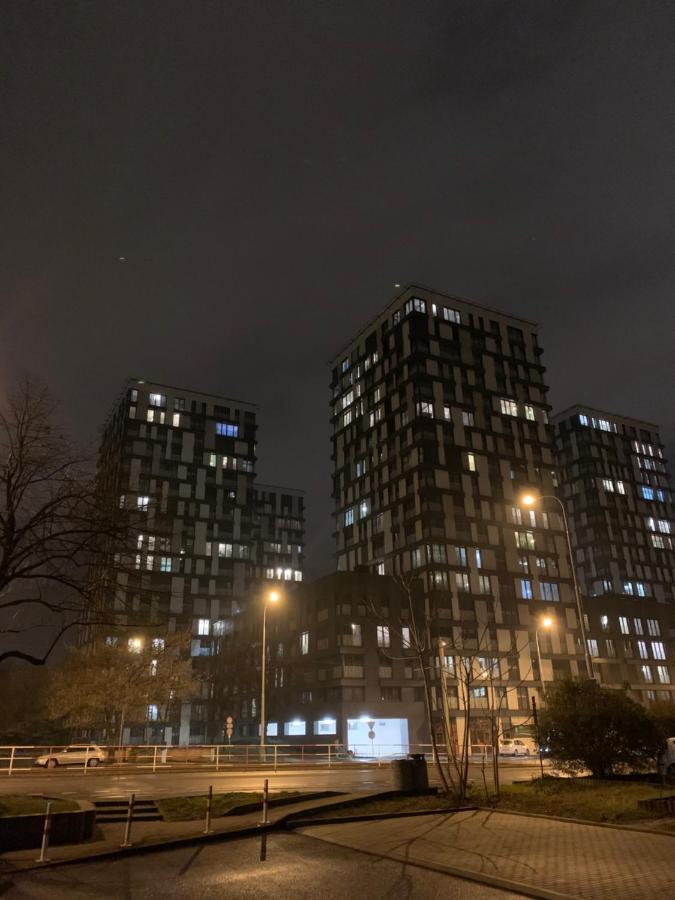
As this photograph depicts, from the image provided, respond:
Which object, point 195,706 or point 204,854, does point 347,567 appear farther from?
point 204,854

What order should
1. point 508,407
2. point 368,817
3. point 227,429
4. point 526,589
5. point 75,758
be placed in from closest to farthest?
point 368,817 → point 75,758 → point 526,589 → point 508,407 → point 227,429

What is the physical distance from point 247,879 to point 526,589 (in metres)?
82.5

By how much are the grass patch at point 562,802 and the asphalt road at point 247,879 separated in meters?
4.32

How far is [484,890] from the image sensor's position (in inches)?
341

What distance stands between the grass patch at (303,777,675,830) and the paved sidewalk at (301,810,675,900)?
0.87m

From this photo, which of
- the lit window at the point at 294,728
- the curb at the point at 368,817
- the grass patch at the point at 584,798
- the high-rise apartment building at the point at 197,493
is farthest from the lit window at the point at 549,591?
the curb at the point at 368,817

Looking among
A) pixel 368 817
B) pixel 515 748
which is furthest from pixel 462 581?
pixel 368 817

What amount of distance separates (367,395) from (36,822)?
93.2 meters

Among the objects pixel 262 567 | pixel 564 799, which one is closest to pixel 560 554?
pixel 262 567

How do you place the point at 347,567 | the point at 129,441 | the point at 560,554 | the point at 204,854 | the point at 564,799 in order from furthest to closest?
1. the point at 129,441
2. the point at 347,567
3. the point at 560,554
4. the point at 564,799
5. the point at 204,854

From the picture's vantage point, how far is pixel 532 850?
10984 mm

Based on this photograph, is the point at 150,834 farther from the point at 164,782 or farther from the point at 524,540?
the point at 524,540

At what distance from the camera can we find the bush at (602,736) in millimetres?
20047

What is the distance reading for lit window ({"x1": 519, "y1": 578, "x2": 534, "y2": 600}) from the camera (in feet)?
283
